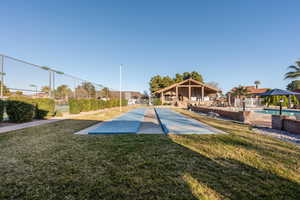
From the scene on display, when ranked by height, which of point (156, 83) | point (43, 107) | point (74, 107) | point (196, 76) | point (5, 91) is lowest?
point (74, 107)

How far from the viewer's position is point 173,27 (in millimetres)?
19891

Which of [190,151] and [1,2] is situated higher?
[1,2]

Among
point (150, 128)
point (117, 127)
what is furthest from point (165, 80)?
point (117, 127)

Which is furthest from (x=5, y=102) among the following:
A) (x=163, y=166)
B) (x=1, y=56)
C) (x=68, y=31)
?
(x=68, y=31)

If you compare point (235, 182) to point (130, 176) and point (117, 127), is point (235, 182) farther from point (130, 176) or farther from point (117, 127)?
point (117, 127)

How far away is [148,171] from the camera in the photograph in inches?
97.2

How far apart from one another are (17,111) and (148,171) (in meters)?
9.18

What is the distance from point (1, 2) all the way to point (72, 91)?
9352mm

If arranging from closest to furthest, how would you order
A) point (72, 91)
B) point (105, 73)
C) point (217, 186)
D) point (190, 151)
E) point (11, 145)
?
point (217, 186)
point (190, 151)
point (11, 145)
point (72, 91)
point (105, 73)

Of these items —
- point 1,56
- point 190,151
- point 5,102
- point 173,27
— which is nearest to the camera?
point 190,151

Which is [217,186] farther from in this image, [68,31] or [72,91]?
[68,31]

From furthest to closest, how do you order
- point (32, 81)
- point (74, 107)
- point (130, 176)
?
1. point (74, 107)
2. point (32, 81)
3. point (130, 176)

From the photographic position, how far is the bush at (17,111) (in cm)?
730

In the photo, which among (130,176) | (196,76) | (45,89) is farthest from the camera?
(196,76)
